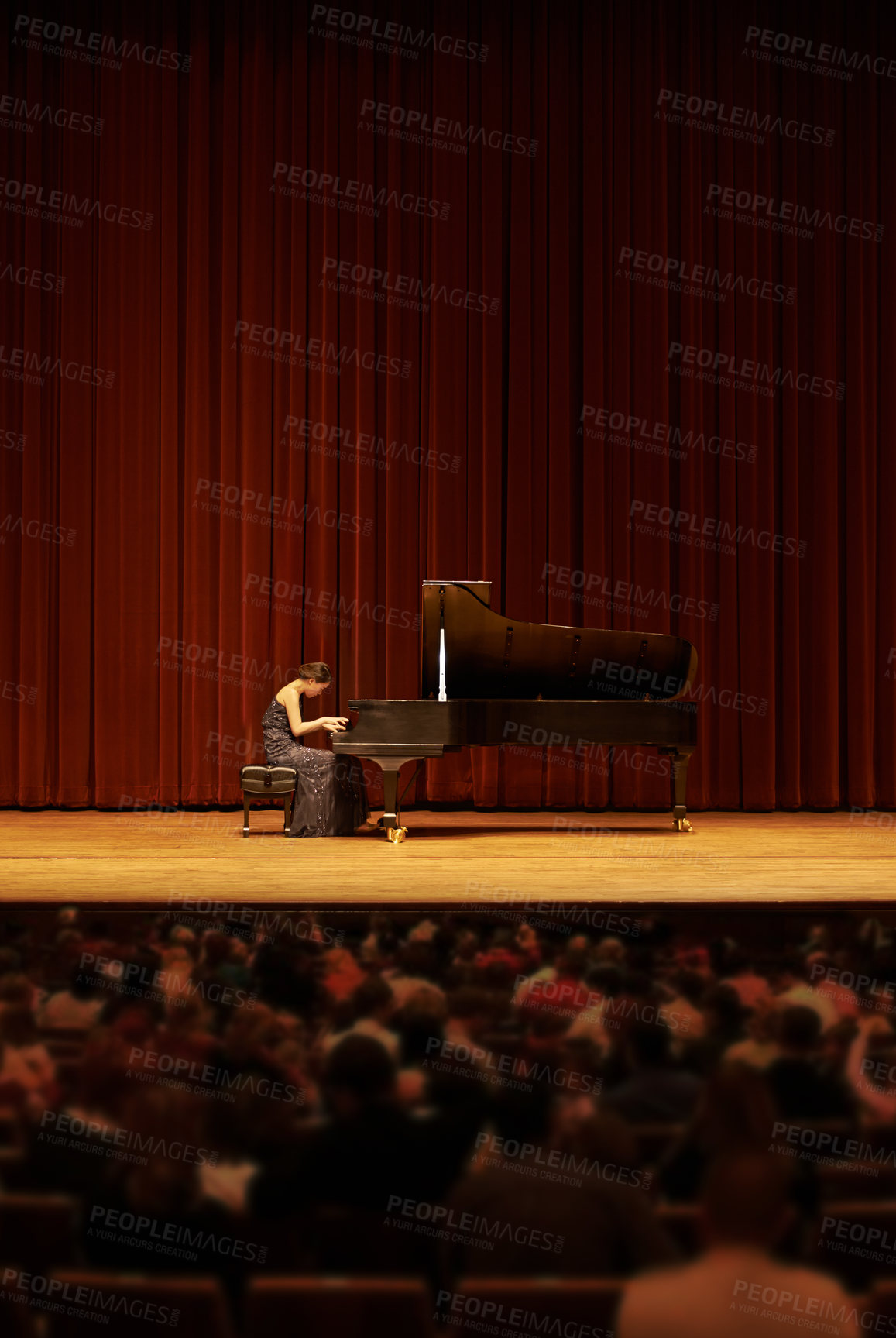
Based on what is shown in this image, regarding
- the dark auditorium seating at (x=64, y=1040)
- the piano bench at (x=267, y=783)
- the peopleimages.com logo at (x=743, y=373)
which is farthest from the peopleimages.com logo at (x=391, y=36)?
the dark auditorium seating at (x=64, y=1040)

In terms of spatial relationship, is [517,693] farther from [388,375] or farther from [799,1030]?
[799,1030]

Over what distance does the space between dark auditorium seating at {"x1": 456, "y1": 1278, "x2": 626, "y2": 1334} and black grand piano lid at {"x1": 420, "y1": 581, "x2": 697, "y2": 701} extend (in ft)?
15.6

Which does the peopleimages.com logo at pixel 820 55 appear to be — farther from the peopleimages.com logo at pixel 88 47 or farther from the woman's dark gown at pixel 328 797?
the woman's dark gown at pixel 328 797

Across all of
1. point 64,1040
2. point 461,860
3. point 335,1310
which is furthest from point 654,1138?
point 461,860

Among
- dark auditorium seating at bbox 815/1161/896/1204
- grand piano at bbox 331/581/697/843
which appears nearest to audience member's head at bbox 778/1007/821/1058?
dark auditorium seating at bbox 815/1161/896/1204

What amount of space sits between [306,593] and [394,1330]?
6.71 m

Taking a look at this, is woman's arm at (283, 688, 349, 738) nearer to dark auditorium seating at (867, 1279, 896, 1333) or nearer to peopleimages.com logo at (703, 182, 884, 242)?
peopleimages.com logo at (703, 182, 884, 242)

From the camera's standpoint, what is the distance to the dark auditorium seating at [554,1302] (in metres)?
1.60

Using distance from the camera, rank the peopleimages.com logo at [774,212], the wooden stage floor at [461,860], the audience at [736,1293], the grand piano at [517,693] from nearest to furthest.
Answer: the audience at [736,1293], the wooden stage floor at [461,860], the grand piano at [517,693], the peopleimages.com logo at [774,212]

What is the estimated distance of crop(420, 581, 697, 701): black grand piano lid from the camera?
629cm

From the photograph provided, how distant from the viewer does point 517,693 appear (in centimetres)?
652

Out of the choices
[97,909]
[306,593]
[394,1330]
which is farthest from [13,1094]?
[306,593]

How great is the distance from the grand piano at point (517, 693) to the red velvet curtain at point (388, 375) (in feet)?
5.17

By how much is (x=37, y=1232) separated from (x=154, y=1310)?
0.35m
